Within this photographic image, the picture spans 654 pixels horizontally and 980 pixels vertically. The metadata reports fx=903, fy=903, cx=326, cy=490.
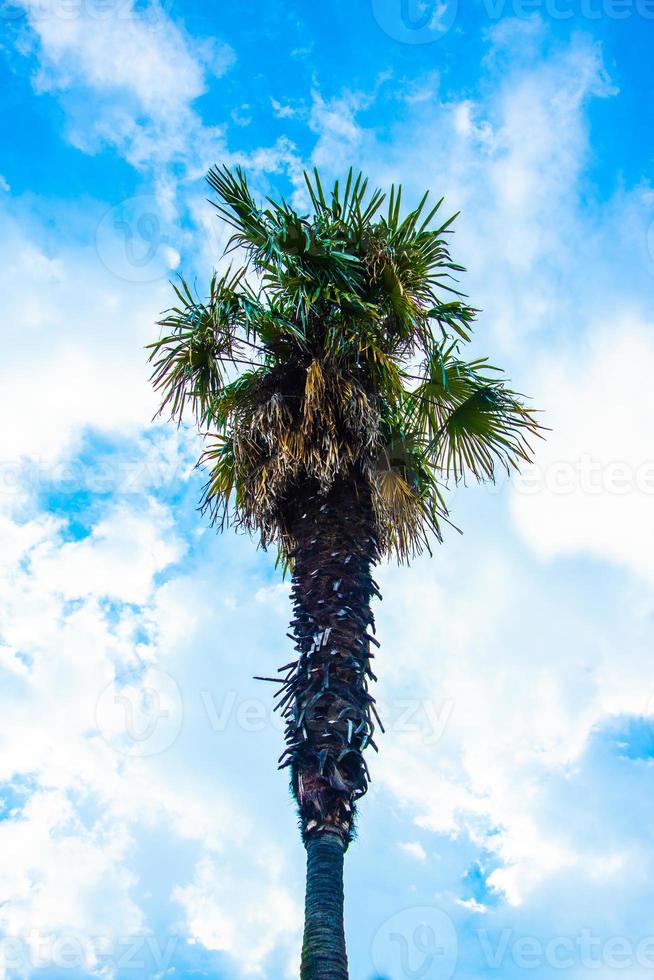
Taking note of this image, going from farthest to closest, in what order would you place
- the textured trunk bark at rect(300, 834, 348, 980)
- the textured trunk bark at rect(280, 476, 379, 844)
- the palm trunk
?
1. the textured trunk bark at rect(280, 476, 379, 844)
2. the palm trunk
3. the textured trunk bark at rect(300, 834, 348, 980)

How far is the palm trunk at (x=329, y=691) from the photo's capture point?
6.53 m

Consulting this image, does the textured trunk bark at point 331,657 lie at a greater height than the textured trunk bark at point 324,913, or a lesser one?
greater

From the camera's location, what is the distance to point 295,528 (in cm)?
859

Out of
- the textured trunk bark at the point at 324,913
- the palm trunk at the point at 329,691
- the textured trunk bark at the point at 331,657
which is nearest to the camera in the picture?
the textured trunk bark at the point at 324,913

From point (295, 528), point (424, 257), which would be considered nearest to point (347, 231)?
point (424, 257)

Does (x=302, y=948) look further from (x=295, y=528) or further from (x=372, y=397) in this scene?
(x=372, y=397)

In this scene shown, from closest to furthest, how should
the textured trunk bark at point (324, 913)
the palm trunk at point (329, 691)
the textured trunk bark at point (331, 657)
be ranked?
1. the textured trunk bark at point (324, 913)
2. the palm trunk at point (329, 691)
3. the textured trunk bark at point (331, 657)

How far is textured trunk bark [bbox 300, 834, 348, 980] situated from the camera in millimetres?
6191

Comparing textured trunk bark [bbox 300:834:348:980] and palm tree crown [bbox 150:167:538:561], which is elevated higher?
palm tree crown [bbox 150:167:538:561]

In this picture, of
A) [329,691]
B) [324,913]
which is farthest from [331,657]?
[324,913]

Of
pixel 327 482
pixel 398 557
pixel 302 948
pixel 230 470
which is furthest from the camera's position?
pixel 230 470

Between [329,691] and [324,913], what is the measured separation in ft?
5.30

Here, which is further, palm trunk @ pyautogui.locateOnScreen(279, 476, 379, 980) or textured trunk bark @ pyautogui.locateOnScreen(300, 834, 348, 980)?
palm trunk @ pyautogui.locateOnScreen(279, 476, 379, 980)

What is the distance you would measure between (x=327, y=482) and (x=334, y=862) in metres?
3.29
